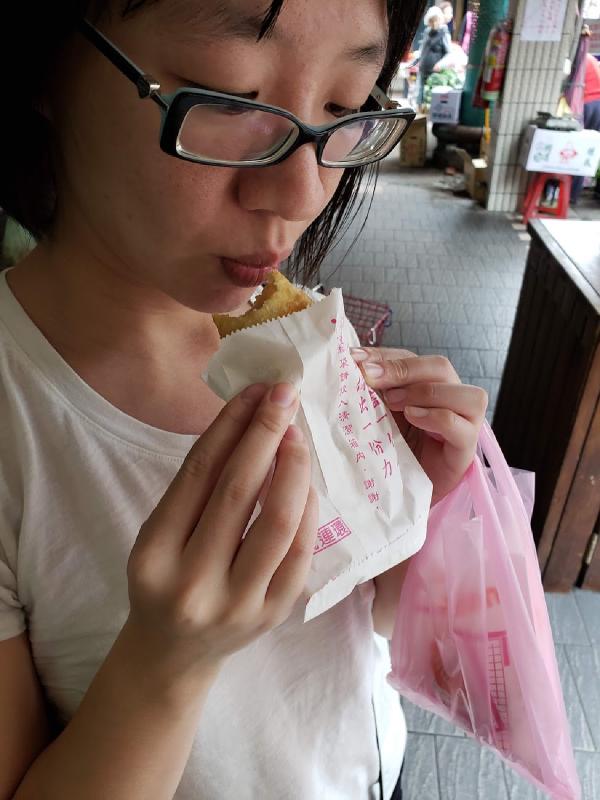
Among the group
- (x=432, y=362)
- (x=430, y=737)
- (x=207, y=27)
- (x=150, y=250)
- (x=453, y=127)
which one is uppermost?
(x=207, y=27)

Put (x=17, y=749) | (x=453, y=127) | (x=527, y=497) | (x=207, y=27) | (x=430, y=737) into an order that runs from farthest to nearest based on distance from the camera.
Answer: (x=453, y=127) → (x=430, y=737) → (x=527, y=497) → (x=17, y=749) → (x=207, y=27)

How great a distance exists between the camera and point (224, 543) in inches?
24.9

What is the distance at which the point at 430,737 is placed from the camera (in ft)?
7.16

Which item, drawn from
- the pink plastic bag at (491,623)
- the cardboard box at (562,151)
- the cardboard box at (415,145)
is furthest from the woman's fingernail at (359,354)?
the cardboard box at (415,145)

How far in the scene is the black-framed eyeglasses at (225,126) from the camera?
0.62m

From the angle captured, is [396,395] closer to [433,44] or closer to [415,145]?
[415,145]

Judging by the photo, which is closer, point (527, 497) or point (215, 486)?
point (215, 486)

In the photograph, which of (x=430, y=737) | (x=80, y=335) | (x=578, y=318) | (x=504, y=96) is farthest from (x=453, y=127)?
(x=80, y=335)

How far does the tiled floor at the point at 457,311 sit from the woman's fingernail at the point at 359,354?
4.91 feet

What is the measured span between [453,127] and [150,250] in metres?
9.67

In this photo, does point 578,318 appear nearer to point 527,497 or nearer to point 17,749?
point 527,497

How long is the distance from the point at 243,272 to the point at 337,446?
0.27 m

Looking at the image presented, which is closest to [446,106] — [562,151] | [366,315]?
[562,151]

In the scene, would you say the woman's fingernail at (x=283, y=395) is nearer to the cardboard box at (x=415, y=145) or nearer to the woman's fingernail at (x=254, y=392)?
the woman's fingernail at (x=254, y=392)
